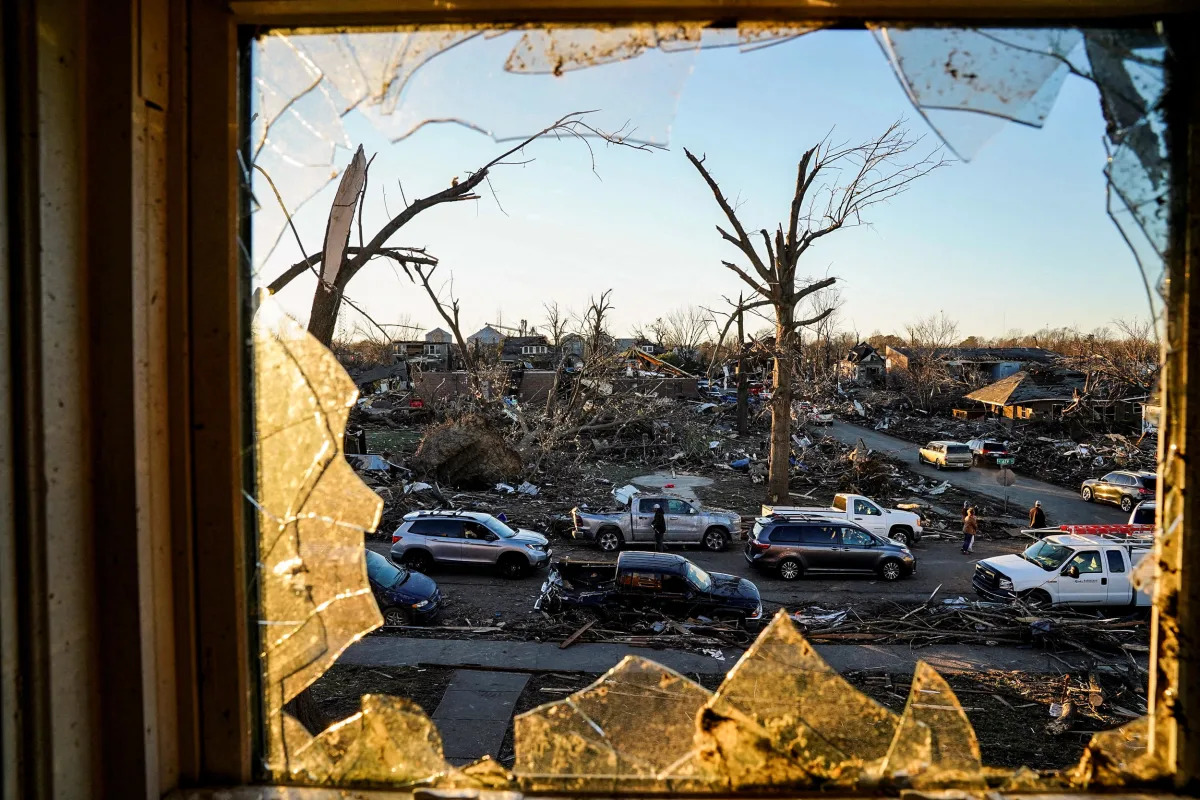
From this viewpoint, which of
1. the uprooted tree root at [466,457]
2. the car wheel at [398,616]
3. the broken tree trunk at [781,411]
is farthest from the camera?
the uprooted tree root at [466,457]

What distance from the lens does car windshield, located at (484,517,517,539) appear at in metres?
13.7

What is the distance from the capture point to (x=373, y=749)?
1.38 m

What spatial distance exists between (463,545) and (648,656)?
545 centimetres

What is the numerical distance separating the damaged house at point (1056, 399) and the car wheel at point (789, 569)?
2453 cm

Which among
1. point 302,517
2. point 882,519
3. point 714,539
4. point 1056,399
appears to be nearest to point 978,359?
point 1056,399

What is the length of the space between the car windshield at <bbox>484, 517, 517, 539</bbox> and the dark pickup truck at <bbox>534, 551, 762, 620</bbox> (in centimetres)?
245

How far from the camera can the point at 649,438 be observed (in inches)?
1128

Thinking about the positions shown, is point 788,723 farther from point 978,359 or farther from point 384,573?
point 978,359

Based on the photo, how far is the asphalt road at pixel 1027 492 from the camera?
66.3ft

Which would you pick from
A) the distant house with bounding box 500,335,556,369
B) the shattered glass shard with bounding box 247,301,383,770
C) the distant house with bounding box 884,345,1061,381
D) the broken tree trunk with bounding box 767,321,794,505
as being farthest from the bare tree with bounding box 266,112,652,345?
the distant house with bounding box 884,345,1061,381

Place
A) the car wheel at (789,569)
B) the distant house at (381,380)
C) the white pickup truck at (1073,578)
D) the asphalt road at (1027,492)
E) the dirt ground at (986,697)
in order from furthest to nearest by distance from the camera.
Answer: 1. the distant house at (381,380)
2. the asphalt road at (1027,492)
3. the car wheel at (789,569)
4. the white pickup truck at (1073,578)
5. the dirt ground at (986,697)

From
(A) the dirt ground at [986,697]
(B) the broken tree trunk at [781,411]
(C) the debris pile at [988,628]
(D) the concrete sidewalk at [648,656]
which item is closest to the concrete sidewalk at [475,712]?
(A) the dirt ground at [986,697]

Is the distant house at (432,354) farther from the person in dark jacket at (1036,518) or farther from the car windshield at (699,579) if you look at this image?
the car windshield at (699,579)

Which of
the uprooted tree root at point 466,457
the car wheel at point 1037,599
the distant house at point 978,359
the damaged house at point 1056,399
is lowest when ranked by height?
the car wheel at point 1037,599
